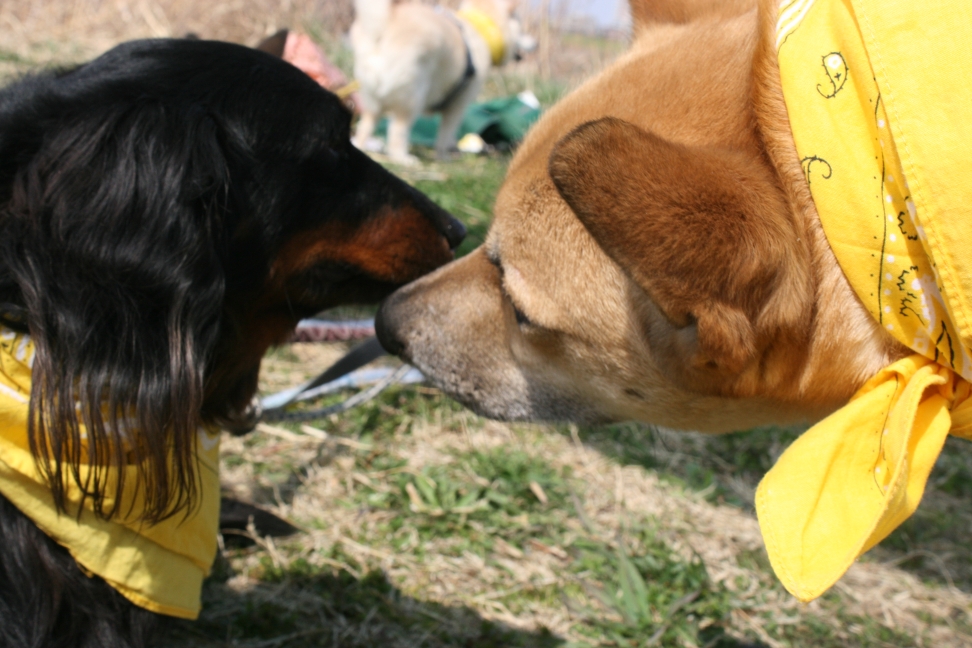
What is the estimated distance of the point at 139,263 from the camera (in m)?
1.64

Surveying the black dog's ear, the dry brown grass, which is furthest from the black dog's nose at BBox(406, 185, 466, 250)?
the dry brown grass

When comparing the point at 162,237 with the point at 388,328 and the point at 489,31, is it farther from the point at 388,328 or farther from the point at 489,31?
the point at 489,31

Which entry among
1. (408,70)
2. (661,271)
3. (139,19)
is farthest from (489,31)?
(661,271)

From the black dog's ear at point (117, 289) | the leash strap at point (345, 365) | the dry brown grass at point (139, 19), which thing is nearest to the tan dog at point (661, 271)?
the black dog's ear at point (117, 289)

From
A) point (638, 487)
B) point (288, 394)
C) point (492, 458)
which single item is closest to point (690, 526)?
point (638, 487)

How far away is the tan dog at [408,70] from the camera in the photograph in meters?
7.70

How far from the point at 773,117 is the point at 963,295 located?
0.48 meters

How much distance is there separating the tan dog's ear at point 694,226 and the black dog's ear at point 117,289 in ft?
3.12

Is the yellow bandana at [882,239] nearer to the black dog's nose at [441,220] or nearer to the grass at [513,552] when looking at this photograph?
the grass at [513,552]

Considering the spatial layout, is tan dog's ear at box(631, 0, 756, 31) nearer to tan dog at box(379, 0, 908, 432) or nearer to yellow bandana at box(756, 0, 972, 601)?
tan dog at box(379, 0, 908, 432)

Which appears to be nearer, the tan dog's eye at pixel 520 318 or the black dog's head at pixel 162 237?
the black dog's head at pixel 162 237

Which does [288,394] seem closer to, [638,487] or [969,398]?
[638,487]

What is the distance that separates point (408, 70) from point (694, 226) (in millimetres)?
7033

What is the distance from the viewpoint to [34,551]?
1729mm
